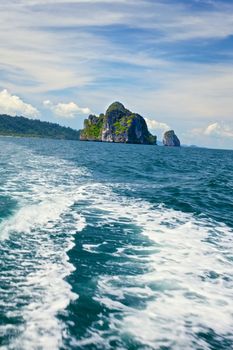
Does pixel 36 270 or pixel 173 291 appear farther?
pixel 36 270

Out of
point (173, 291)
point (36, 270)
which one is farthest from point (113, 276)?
point (36, 270)

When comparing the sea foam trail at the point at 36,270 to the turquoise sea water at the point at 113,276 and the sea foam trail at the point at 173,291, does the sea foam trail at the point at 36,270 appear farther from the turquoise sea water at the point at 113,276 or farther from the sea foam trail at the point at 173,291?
the sea foam trail at the point at 173,291

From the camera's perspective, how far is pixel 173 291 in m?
9.34

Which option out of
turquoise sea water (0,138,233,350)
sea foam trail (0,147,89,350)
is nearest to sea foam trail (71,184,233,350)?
turquoise sea water (0,138,233,350)

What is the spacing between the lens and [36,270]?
392 inches

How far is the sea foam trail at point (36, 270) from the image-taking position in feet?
22.6

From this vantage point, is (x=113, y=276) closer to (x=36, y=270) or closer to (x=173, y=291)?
(x=173, y=291)

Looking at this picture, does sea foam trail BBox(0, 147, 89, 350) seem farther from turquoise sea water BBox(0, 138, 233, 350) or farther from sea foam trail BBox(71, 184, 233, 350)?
sea foam trail BBox(71, 184, 233, 350)

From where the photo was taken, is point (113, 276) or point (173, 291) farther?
point (113, 276)

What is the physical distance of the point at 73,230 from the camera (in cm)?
1432

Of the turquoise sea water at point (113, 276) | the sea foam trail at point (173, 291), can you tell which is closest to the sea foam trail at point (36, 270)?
the turquoise sea water at point (113, 276)

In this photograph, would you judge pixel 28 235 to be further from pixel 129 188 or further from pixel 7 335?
pixel 129 188

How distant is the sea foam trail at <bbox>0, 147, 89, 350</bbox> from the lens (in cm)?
689

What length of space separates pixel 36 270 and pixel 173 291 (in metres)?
3.99
